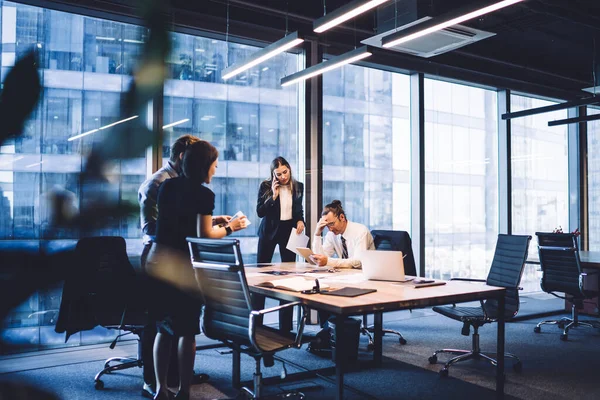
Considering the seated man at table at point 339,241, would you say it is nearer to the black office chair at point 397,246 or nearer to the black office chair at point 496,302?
the black office chair at point 397,246

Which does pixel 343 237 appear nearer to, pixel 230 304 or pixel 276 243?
pixel 276 243

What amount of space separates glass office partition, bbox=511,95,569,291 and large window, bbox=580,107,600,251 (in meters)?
0.37

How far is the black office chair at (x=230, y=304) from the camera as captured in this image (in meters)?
2.39

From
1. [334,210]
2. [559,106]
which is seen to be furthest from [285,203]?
[559,106]

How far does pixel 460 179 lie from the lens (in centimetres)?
650

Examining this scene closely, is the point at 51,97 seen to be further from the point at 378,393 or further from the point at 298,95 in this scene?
the point at 298,95

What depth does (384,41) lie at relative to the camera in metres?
3.97

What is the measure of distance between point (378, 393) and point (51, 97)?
3154mm

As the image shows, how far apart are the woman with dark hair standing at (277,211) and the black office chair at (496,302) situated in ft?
4.57

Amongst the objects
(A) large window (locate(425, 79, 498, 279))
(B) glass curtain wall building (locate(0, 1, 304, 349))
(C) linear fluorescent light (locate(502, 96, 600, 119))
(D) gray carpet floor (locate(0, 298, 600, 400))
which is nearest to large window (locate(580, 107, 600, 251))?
(A) large window (locate(425, 79, 498, 279))

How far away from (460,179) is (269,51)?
3.49 meters

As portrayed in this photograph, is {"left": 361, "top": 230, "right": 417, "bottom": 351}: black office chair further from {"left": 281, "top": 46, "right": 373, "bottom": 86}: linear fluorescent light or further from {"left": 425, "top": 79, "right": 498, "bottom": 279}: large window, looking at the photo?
{"left": 425, "top": 79, "right": 498, "bottom": 279}: large window

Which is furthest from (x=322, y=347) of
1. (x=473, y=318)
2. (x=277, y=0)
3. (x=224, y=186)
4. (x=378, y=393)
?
→ (x=277, y=0)

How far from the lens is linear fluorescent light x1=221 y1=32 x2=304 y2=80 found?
3737 mm
